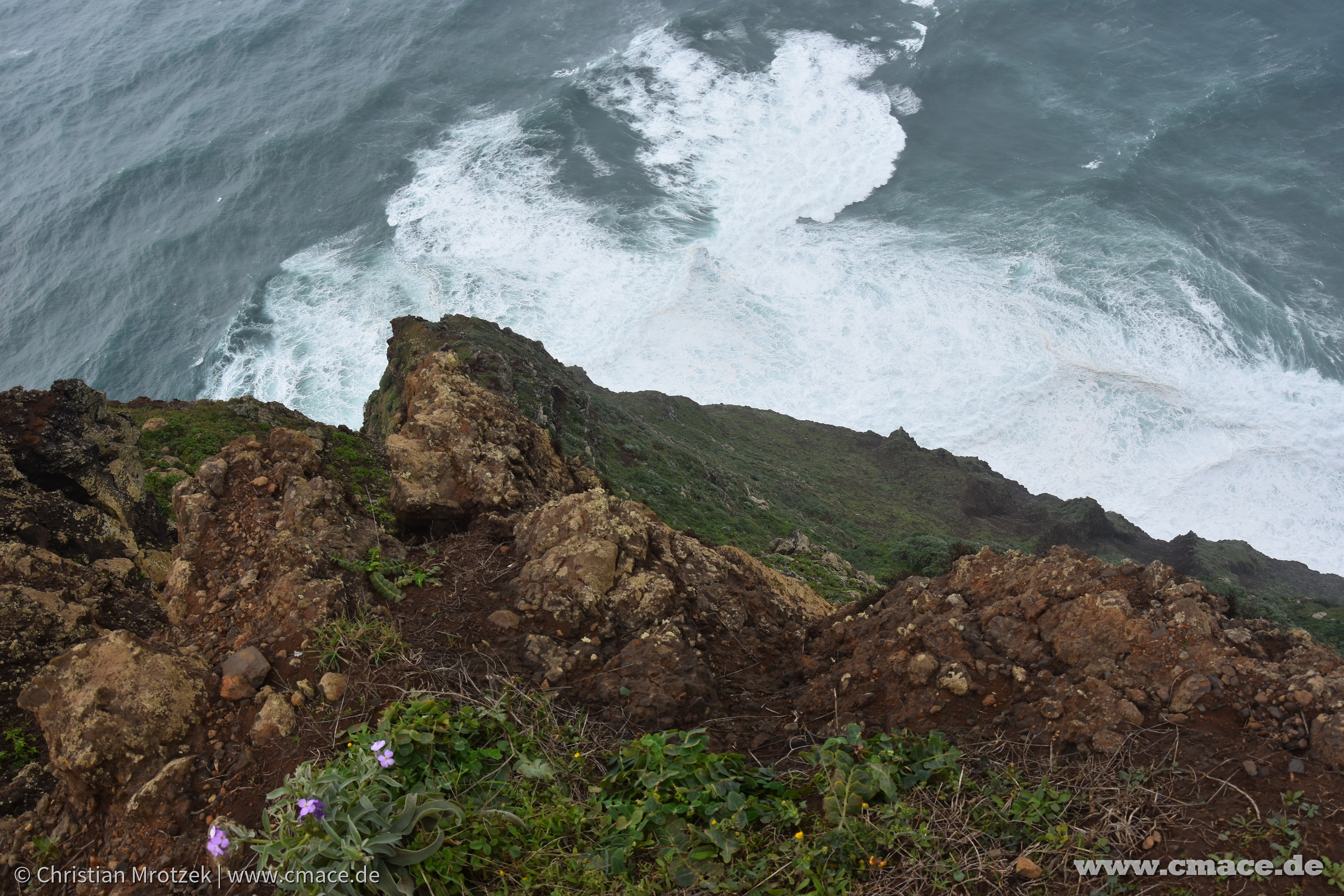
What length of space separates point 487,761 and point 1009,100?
47.2 m

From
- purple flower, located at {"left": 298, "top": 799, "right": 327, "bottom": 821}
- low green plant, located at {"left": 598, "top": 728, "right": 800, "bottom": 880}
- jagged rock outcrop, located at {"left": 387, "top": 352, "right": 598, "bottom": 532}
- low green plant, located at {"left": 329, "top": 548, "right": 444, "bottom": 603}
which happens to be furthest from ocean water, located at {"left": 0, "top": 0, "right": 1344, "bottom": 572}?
purple flower, located at {"left": 298, "top": 799, "right": 327, "bottom": 821}

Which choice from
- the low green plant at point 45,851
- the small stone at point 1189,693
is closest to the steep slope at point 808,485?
the low green plant at point 45,851

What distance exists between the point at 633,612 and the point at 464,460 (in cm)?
353

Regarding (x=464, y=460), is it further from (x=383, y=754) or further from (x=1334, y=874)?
(x=1334, y=874)

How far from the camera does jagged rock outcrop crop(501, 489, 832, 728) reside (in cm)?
580

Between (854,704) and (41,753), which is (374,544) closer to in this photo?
(41,753)

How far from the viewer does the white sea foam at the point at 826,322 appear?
94.8ft

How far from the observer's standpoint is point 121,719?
15.5ft

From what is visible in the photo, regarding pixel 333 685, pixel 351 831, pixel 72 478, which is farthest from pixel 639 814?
pixel 72 478

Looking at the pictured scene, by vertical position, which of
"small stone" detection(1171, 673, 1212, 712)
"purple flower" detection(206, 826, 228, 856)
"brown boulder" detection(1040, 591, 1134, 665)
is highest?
"purple flower" detection(206, 826, 228, 856)

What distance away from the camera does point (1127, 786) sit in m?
4.61

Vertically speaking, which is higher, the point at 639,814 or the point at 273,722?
the point at 273,722

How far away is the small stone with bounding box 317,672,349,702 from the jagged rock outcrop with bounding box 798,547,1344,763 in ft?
10.8

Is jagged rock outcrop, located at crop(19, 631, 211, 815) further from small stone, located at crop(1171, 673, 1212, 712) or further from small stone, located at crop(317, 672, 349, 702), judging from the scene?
small stone, located at crop(1171, 673, 1212, 712)
